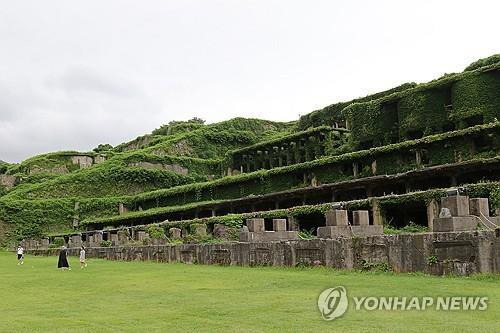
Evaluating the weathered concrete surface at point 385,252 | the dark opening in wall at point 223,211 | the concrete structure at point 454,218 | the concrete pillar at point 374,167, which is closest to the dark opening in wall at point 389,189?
the concrete pillar at point 374,167

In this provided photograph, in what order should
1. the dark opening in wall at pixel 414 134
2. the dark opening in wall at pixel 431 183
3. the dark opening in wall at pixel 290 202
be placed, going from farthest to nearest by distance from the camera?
1. the dark opening in wall at pixel 414 134
2. the dark opening in wall at pixel 290 202
3. the dark opening in wall at pixel 431 183

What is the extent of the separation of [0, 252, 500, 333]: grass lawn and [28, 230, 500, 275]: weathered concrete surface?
16.3 inches

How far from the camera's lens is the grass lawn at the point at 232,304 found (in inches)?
333

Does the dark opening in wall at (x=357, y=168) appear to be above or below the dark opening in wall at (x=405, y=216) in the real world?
above

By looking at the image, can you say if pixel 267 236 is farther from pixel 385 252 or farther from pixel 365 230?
pixel 385 252

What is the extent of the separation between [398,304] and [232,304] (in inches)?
119

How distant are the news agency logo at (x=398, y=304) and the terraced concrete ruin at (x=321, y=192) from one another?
3.39 m

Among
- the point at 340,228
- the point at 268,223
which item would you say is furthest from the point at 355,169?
the point at 340,228

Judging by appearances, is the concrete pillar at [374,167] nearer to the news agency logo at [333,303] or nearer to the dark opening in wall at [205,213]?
the dark opening in wall at [205,213]

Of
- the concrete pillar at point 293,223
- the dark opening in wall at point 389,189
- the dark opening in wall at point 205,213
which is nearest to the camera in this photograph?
the concrete pillar at point 293,223

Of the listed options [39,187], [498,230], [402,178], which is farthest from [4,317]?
[39,187]

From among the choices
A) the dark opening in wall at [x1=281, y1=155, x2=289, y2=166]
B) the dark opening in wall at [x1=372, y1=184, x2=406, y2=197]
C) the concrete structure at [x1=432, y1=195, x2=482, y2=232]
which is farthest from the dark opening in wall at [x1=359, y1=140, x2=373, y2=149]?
the concrete structure at [x1=432, y1=195, x2=482, y2=232]

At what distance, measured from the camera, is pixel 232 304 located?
35.5ft

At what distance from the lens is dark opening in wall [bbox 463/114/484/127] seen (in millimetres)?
46875
